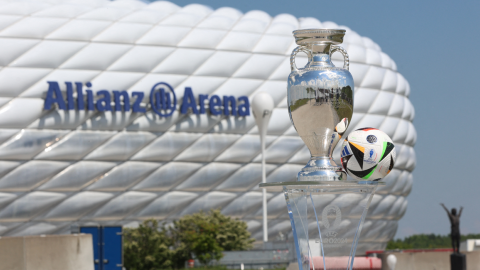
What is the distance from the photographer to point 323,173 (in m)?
5.34

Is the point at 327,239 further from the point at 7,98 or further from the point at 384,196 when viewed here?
the point at 384,196

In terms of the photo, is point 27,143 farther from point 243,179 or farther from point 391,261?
point 391,261

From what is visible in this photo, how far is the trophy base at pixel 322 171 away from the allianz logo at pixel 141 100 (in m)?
13.3

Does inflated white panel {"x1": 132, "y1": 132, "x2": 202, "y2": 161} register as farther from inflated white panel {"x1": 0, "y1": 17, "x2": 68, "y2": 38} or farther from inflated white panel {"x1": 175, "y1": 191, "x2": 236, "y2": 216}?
inflated white panel {"x1": 0, "y1": 17, "x2": 68, "y2": 38}

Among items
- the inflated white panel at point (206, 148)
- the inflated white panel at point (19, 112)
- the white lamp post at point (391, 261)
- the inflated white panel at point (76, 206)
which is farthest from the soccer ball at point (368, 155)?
the inflated white panel at point (206, 148)

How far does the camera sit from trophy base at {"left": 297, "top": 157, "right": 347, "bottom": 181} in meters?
5.31

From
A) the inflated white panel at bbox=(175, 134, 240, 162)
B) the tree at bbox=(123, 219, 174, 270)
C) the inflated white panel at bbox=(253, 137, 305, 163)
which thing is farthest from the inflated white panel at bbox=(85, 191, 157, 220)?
the inflated white panel at bbox=(253, 137, 305, 163)

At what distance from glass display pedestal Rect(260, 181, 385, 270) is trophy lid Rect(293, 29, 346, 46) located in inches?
47.0

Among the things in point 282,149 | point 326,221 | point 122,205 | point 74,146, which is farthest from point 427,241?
point 326,221

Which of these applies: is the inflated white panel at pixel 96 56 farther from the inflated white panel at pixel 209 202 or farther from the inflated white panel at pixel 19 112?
the inflated white panel at pixel 209 202

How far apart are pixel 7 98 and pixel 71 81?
1702 mm

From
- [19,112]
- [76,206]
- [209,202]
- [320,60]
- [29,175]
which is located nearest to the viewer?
[320,60]

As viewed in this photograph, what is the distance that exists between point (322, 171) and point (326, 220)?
42 cm

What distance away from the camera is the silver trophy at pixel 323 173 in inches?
207
